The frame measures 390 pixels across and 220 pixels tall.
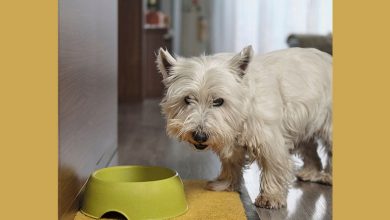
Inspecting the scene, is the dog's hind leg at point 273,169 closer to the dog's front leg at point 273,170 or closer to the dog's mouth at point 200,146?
the dog's front leg at point 273,170

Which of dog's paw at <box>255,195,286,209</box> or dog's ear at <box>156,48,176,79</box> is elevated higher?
dog's ear at <box>156,48,176,79</box>

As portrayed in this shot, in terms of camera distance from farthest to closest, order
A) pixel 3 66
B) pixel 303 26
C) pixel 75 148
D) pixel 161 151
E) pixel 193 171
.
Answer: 1. pixel 303 26
2. pixel 161 151
3. pixel 193 171
4. pixel 75 148
5. pixel 3 66

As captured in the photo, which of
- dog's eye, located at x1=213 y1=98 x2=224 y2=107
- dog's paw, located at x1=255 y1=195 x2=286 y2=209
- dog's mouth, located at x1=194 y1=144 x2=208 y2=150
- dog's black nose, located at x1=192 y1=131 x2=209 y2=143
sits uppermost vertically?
dog's eye, located at x1=213 y1=98 x2=224 y2=107

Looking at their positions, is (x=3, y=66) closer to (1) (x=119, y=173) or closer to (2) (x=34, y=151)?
(2) (x=34, y=151)

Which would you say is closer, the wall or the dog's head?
the wall

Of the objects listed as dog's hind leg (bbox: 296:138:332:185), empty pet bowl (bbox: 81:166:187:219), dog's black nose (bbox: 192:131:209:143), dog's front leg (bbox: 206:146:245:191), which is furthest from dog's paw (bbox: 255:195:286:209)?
dog's hind leg (bbox: 296:138:332:185)

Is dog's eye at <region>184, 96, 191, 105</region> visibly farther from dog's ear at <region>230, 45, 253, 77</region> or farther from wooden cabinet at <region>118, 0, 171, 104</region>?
wooden cabinet at <region>118, 0, 171, 104</region>

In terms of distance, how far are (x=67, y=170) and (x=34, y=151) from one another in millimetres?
296

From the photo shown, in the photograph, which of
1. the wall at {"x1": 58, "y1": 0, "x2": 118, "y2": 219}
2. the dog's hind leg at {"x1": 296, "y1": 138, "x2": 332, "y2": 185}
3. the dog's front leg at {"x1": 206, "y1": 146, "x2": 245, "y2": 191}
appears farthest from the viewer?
the dog's hind leg at {"x1": 296, "y1": 138, "x2": 332, "y2": 185}

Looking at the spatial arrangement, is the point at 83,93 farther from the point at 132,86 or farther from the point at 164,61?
the point at 132,86

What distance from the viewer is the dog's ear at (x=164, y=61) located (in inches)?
96.7

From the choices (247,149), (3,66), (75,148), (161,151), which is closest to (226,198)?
(247,149)

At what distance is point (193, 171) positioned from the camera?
3.40 meters

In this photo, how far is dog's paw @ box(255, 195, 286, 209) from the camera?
8.32 ft
